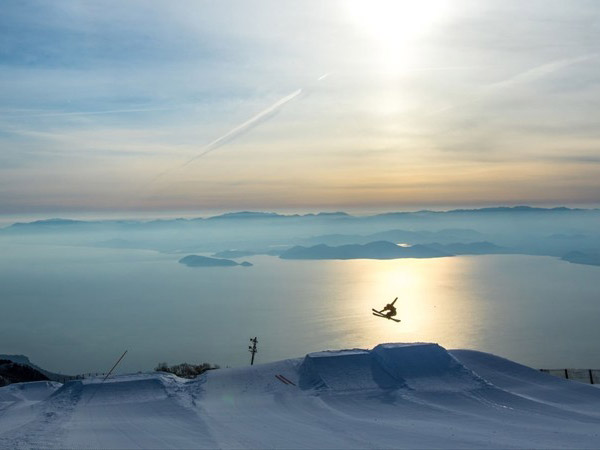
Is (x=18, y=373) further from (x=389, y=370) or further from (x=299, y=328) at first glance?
(x=299, y=328)

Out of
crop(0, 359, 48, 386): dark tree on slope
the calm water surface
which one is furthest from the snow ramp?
the calm water surface

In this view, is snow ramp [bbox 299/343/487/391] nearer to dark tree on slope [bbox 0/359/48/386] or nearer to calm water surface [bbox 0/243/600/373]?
dark tree on slope [bbox 0/359/48/386]

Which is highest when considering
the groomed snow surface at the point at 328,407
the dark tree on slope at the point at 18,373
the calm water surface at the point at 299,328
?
the groomed snow surface at the point at 328,407

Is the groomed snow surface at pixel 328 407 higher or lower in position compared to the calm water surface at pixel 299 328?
higher

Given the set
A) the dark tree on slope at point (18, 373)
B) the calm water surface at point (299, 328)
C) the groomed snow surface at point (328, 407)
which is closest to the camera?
A: the groomed snow surface at point (328, 407)

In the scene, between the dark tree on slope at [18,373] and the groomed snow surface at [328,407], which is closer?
the groomed snow surface at [328,407]

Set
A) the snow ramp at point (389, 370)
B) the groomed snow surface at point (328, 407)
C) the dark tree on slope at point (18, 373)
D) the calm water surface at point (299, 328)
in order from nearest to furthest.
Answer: the groomed snow surface at point (328, 407) → the snow ramp at point (389, 370) → the dark tree on slope at point (18, 373) → the calm water surface at point (299, 328)

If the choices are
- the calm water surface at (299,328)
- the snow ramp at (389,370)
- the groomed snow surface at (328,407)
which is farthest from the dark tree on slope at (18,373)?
the calm water surface at (299,328)

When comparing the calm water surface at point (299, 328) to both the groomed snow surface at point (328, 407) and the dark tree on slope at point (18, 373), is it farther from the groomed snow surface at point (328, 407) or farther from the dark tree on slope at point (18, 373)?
the groomed snow surface at point (328, 407)
